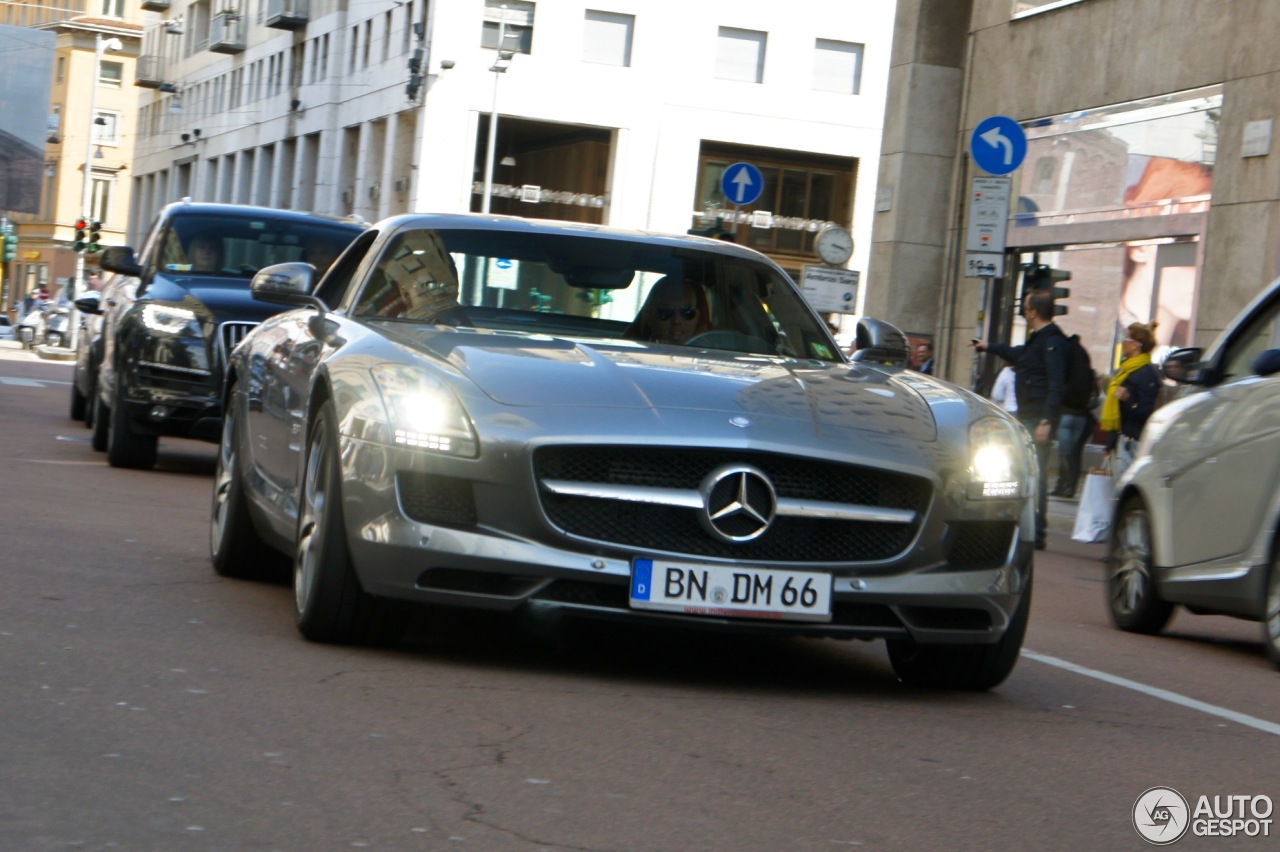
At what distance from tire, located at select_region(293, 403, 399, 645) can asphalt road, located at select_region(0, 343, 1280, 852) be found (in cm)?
8

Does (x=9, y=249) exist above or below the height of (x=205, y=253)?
below

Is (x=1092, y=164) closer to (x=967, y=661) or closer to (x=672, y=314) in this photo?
(x=672, y=314)

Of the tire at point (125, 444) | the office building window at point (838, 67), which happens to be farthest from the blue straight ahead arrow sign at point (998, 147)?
the office building window at point (838, 67)

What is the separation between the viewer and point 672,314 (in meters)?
7.68

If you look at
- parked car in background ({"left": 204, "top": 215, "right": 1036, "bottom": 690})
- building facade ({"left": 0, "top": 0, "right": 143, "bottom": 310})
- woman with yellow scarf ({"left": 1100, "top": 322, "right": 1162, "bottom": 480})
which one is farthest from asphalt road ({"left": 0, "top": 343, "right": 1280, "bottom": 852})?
building facade ({"left": 0, "top": 0, "right": 143, "bottom": 310})

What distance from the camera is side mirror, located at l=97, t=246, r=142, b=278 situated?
14.8 metres

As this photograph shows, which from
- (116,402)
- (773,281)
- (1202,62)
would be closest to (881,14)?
(1202,62)

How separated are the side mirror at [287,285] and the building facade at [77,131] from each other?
9879 cm

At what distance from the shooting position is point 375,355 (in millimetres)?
6656

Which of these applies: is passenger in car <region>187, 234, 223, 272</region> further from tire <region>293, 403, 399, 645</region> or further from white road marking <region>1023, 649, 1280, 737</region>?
tire <region>293, 403, 399, 645</region>

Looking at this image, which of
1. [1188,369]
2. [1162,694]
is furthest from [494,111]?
[1162,694]

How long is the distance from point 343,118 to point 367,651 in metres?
60.6

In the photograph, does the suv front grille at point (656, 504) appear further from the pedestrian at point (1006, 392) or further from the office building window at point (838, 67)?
the office building window at point (838, 67)

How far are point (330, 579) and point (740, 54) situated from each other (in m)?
55.1
